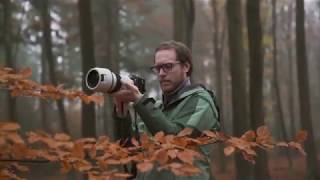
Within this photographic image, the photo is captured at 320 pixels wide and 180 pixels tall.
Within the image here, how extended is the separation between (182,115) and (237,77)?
33.0 feet

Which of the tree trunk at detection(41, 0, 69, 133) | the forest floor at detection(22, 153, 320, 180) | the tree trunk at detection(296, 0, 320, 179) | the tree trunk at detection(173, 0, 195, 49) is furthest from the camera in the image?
the forest floor at detection(22, 153, 320, 180)

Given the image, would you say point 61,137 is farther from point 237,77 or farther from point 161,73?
point 237,77

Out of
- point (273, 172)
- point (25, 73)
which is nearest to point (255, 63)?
point (25, 73)

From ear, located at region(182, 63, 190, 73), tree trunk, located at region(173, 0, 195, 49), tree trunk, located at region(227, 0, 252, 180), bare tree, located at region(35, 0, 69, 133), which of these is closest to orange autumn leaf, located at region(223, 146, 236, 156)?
ear, located at region(182, 63, 190, 73)

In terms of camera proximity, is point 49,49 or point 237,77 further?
point 49,49

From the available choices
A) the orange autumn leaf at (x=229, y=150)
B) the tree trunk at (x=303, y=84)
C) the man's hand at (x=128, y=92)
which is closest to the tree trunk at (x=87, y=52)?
the tree trunk at (x=303, y=84)

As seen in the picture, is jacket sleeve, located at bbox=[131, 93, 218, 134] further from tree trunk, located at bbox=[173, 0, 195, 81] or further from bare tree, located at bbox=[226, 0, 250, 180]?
tree trunk, located at bbox=[173, 0, 195, 81]

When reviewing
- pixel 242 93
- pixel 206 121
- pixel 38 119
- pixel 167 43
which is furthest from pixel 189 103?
pixel 38 119

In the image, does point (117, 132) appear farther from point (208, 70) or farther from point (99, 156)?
point (208, 70)

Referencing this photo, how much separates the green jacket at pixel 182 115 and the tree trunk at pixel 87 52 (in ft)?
26.3

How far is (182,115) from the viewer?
2.60m

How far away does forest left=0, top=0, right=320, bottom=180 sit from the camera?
212 cm

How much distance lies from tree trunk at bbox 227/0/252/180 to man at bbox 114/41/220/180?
360 inches

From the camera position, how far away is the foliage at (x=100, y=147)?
5.65 feet
